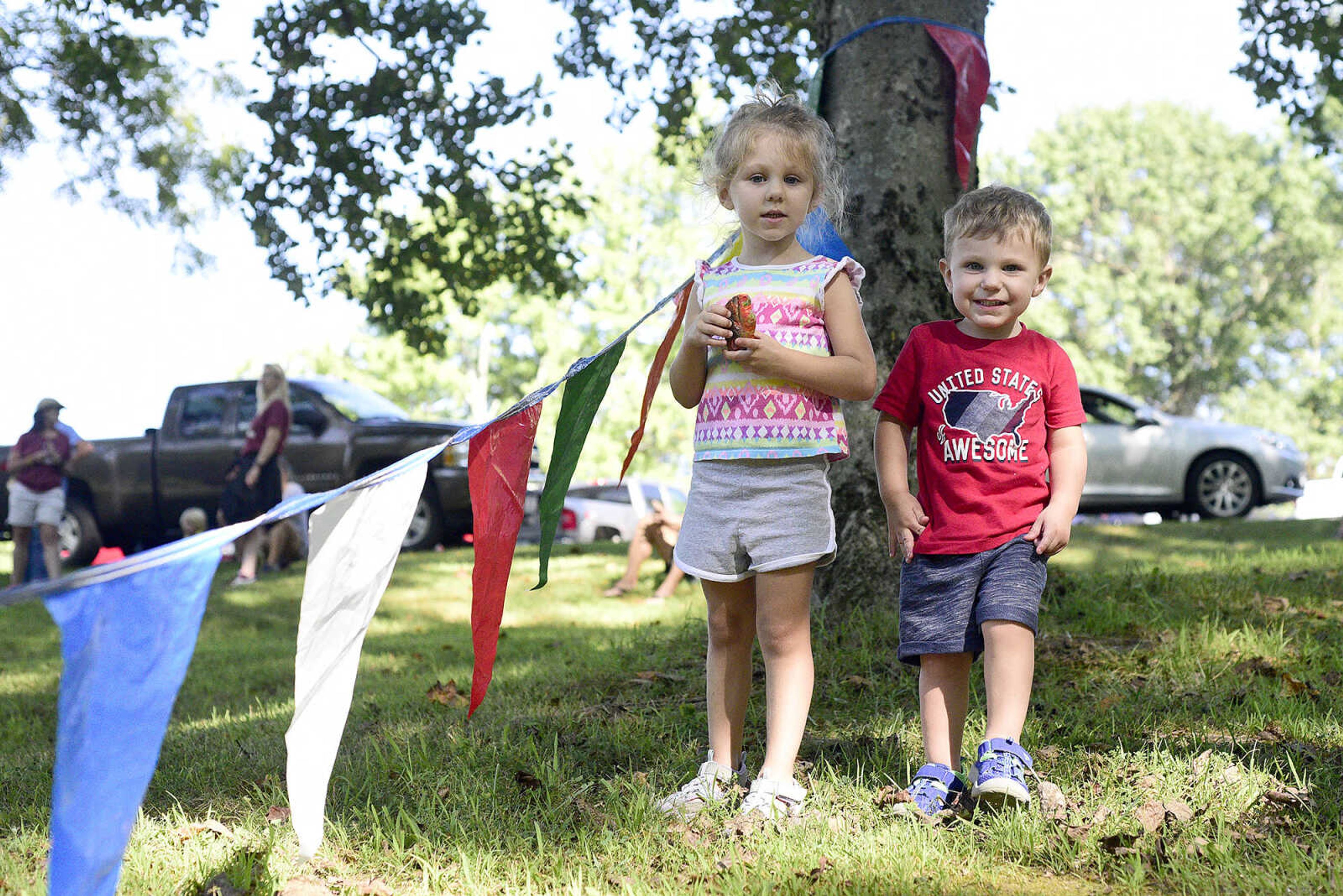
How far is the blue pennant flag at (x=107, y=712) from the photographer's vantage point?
1.97 metres

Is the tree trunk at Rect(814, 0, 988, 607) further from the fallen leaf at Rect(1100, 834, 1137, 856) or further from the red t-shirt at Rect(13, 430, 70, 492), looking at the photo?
the red t-shirt at Rect(13, 430, 70, 492)

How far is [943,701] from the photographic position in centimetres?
300

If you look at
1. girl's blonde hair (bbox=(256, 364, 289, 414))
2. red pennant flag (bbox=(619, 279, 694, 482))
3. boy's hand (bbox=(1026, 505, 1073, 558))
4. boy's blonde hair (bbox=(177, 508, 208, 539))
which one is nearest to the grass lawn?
boy's hand (bbox=(1026, 505, 1073, 558))

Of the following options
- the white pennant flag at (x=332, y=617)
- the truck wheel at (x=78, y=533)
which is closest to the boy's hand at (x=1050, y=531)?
the white pennant flag at (x=332, y=617)

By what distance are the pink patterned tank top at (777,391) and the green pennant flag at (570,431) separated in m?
0.39

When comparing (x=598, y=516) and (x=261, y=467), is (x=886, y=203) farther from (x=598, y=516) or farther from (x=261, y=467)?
(x=598, y=516)

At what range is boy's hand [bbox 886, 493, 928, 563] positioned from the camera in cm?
295

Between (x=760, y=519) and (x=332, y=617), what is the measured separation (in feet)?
3.42

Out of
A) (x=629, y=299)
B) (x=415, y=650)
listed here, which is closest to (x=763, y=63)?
(x=415, y=650)

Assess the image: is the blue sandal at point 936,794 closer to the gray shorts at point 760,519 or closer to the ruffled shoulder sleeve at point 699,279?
the gray shorts at point 760,519

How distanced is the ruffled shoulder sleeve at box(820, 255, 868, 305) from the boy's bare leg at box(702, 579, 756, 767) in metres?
0.78

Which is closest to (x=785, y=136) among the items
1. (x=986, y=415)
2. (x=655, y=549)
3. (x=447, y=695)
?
(x=986, y=415)

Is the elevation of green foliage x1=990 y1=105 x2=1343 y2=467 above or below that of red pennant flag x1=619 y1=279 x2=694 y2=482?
above

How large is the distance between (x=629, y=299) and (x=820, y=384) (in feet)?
106
